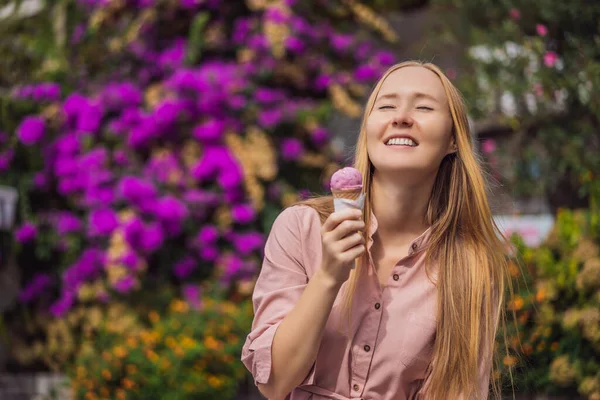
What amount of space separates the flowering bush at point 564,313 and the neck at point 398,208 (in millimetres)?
1884

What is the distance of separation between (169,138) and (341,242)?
5504 mm

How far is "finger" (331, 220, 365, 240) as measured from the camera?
2045mm

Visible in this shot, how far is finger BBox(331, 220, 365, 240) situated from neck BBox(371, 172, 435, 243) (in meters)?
0.34

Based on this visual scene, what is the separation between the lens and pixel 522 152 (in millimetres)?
5879

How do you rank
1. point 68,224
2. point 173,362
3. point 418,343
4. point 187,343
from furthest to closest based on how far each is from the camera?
1. point 68,224
2. point 187,343
3. point 173,362
4. point 418,343

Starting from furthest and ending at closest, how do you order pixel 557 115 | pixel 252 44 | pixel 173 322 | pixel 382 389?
pixel 252 44, pixel 173 322, pixel 557 115, pixel 382 389

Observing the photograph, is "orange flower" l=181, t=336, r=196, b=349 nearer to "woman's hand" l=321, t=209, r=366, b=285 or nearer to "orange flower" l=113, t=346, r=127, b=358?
"orange flower" l=113, t=346, r=127, b=358

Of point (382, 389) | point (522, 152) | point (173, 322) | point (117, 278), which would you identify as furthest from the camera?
point (117, 278)

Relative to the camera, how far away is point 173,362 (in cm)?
584

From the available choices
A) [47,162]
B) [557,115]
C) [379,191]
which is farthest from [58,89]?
[379,191]

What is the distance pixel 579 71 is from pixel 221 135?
11.2 ft

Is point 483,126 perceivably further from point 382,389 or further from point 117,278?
point 382,389

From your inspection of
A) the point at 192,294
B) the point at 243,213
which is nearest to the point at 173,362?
the point at 192,294

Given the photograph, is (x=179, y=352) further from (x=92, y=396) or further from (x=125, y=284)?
(x=125, y=284)
